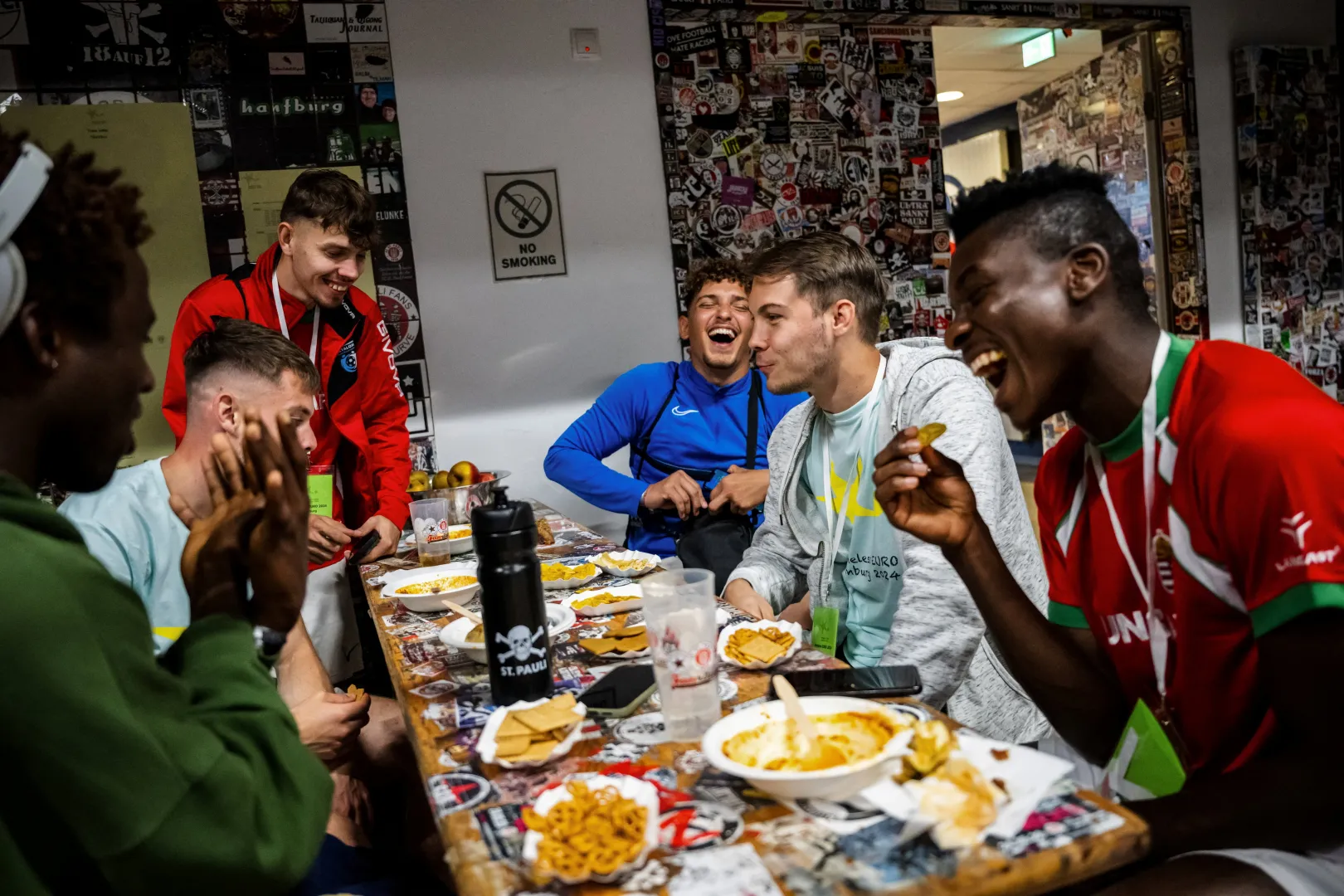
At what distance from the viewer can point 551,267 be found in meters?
4.10

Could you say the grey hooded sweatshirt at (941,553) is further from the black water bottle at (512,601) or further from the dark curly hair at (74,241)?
the dark curly hair at (74,241)

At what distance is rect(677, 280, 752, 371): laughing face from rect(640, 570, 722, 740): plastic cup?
228 centimetres

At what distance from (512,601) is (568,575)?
890 millimetres

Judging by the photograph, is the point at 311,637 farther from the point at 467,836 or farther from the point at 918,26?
the point at 918,26

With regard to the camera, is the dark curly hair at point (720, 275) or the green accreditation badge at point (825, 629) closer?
the green accreditation badge at point (825, 629)

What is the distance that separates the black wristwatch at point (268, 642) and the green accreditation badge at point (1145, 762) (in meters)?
1.11

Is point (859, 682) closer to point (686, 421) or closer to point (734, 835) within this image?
point (734, 835)

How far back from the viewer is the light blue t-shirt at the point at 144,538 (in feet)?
5.93

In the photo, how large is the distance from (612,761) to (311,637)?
1.90 metres

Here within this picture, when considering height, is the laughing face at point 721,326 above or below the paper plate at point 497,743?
above

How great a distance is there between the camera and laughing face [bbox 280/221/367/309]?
3.00m

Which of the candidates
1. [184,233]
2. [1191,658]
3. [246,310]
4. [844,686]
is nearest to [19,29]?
[184,233]

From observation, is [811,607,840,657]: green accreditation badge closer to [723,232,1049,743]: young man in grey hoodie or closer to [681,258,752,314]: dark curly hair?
[723,232,1049,743]: young man in grey hoodie

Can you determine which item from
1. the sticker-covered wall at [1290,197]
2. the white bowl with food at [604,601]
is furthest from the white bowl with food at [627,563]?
the sticker-covered wall at [1290,197]
